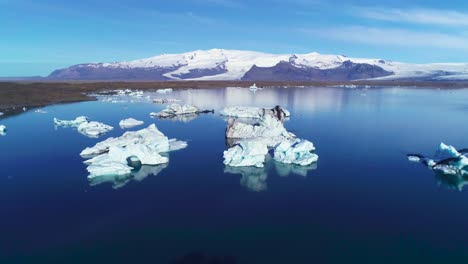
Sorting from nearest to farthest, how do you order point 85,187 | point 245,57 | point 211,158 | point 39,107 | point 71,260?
point 71,260
point 85,187
point 211,158
point 39,107
point 245,57

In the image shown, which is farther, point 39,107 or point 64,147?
point 39,107

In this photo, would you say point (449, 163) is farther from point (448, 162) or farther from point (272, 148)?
point (272, 148)

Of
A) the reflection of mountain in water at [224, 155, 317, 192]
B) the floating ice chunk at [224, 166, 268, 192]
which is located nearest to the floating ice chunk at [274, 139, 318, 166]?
the reflection of mountain in water at [224, 155, 317, 192]

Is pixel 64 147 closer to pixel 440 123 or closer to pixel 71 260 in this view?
pixel 71 260

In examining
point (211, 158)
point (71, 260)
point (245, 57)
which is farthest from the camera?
point (245, 57)

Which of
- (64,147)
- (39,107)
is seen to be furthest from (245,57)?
(64,147)

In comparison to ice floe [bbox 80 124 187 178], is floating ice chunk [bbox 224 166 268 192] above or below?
below

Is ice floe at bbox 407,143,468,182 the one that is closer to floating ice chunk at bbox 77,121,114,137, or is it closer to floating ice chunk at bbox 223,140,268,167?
floating ice chunk at bbox 223,140,268,167

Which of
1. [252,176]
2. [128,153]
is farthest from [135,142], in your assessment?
[252,176]
